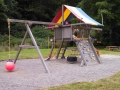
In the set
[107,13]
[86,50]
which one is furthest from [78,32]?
[107,13]

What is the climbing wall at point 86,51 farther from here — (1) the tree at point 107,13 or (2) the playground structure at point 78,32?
(1) the tree at point 107,13

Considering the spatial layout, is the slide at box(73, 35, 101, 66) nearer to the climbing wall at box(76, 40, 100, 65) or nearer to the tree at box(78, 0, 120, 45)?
the climbing wall at box(76, 40, 100, 65)

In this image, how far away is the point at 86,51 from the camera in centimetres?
1327

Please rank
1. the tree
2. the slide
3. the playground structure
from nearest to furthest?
the slide, the playground structure, the tree

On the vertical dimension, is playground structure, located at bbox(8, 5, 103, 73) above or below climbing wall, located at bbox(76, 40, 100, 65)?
above

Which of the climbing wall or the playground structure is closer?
the climbing wall

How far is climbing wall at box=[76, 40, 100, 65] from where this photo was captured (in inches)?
505

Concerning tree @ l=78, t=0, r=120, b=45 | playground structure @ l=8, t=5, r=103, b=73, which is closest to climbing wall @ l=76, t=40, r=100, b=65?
playground structure @ l=8, t=5, r=103, b=73

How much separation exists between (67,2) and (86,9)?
562 inches

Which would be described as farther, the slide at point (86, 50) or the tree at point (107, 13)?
the tree at point (107, 13)

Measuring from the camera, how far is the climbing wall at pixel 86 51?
12.8 meters

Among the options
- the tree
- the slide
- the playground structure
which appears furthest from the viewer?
the tree

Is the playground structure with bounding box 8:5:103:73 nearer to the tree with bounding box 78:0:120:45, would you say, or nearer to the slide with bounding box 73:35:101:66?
the slide with bounding box 73:35:101:66

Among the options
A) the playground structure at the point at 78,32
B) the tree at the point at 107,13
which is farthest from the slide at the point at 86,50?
the tree at the point at 107,13
